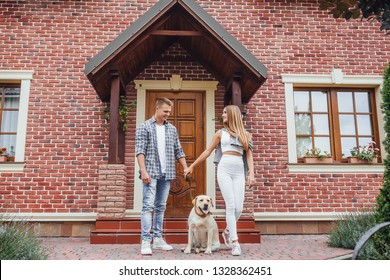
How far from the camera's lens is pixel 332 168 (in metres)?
6.94

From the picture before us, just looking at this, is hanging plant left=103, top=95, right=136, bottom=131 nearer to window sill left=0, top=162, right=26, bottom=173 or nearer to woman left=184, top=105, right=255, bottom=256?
window sill left=0, top=162, right=26, bottom=173

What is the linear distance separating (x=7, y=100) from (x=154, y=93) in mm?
2765

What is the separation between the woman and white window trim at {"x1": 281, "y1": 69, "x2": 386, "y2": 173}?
273 cm

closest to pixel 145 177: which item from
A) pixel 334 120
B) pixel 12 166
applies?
pixel 12 166

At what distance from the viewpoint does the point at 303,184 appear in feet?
22.6

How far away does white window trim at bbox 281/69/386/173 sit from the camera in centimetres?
693

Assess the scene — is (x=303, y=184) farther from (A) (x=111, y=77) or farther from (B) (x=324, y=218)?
(A) (x=111, y=77)

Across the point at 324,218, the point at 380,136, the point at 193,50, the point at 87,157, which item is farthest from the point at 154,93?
the point at 380,136

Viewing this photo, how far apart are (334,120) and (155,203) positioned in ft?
14.1

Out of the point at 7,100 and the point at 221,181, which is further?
the point at 7,100

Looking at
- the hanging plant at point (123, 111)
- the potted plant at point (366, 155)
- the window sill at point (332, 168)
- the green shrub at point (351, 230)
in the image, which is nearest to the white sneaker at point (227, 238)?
the green shrub at point (351, 230)

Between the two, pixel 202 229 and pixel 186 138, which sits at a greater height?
pixel 186 138

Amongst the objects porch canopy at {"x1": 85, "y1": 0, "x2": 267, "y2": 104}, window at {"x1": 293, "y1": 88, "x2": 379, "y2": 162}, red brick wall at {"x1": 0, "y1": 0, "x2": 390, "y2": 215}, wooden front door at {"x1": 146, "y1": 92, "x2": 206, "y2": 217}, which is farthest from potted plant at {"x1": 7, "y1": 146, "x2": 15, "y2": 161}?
window at {"x1": 293, "y1": 88, "x2": 379, "y2": 162}

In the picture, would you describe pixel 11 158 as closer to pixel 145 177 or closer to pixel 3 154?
pixel 3 154
